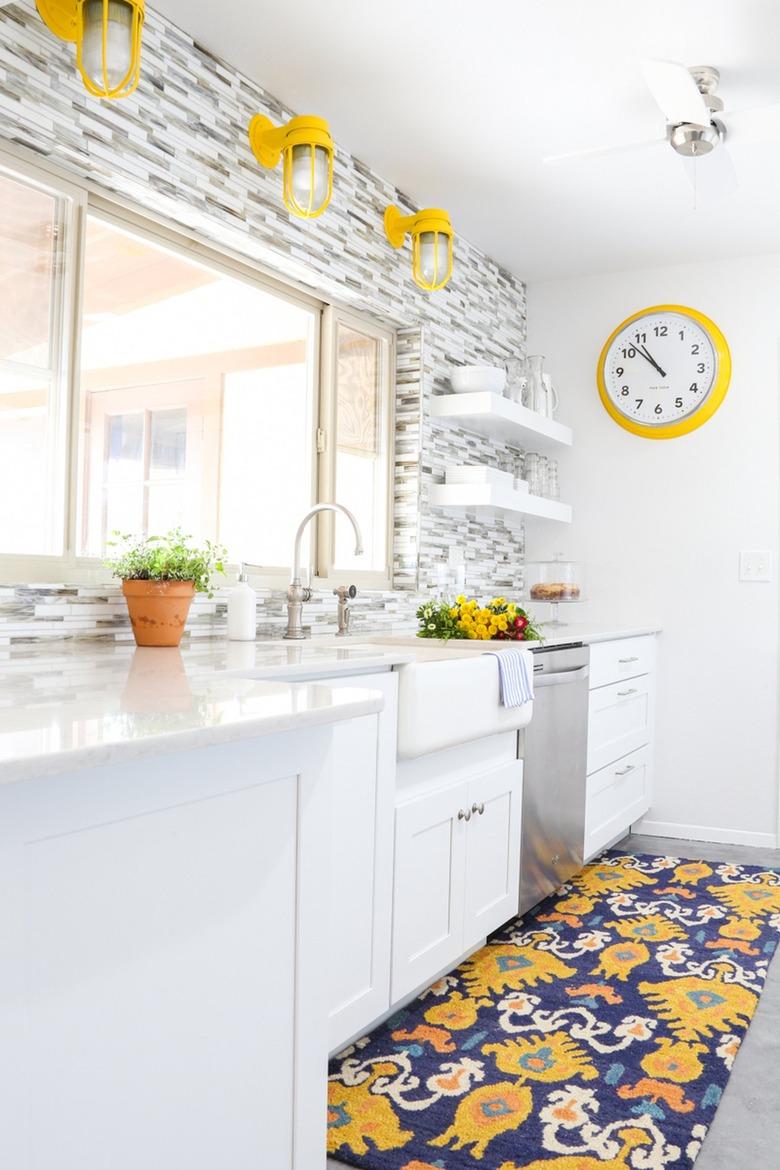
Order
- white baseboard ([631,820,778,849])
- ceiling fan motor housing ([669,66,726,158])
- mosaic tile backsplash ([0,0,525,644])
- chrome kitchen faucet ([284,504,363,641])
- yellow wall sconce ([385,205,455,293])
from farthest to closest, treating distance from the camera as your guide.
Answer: white baseboard ([631,820,778,849]), yellow wall sconce ([385,205,455,293]), chrome kitchen faucet ([284,504,363,641]), ceiling fan motor housing ([669,66,726,158]), mosaic tile backsplash ([0,0,525,644])

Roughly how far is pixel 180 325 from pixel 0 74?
0.89 metres

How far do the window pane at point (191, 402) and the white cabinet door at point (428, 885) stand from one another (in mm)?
1051

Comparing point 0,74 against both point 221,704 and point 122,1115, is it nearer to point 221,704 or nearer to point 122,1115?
point 221,704

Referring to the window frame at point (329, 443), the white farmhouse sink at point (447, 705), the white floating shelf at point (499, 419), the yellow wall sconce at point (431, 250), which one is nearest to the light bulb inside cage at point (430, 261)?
the yellow wall sconce at point (431, 250)

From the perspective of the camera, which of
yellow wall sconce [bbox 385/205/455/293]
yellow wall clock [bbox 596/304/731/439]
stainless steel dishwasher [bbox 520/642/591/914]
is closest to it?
stainless steel dishwasher [bbox 520/642/591/914]

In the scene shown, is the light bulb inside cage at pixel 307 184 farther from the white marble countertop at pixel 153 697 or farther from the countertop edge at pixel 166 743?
the countertop edge at pixel 166 743

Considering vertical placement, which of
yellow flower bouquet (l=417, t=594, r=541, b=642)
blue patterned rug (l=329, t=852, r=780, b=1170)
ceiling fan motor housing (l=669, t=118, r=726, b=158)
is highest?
ceiling fan motor housing (l=669, t=118, r=726, b=158)

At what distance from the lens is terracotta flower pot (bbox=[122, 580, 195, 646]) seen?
7.35ft

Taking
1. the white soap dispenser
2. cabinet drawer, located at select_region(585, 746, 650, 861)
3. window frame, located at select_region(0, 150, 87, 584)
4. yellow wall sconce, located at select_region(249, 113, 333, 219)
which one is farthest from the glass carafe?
window frame, located at select_region(0, 150, 87, 584)

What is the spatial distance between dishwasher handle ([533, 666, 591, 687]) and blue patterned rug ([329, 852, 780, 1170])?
74 cm

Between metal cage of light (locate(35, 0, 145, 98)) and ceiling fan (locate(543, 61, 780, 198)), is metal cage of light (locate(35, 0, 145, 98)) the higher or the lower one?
the lower one

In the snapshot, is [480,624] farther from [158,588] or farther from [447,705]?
[158,588]

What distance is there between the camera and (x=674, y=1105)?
197 cm

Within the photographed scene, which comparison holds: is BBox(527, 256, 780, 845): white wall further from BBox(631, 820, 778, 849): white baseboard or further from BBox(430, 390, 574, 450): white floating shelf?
BBox(430, 390, 574, 450): white floating shelf
